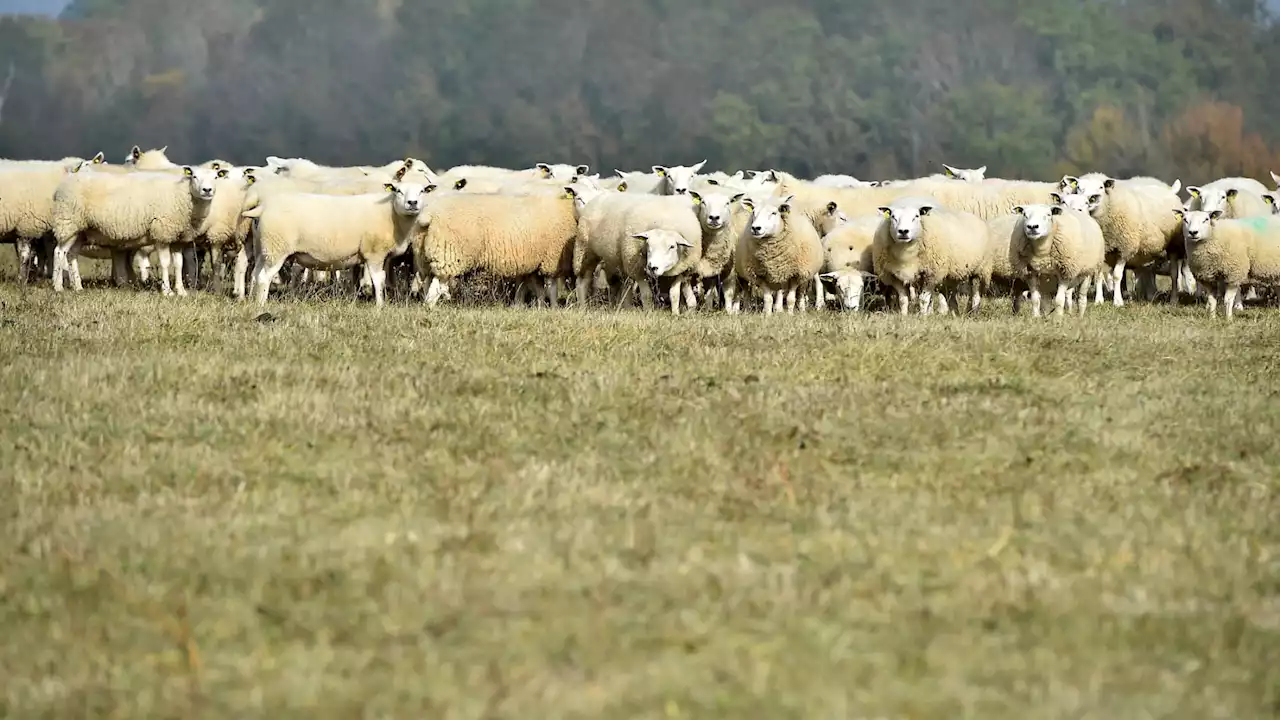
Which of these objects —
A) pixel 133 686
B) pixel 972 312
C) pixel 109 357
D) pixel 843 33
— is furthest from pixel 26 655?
pixel 843 33

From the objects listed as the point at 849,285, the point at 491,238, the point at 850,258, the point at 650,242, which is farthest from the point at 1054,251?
the point at 491,238

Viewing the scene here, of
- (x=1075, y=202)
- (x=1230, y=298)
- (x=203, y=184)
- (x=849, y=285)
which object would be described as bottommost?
(x=1230, y=298)

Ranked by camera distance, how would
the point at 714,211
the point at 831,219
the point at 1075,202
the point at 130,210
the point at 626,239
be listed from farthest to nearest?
the point at 831,219, the point at 1075,202, the point at 130,210, the point at 714,211, the point at 626,239

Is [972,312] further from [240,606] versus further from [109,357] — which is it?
[240,606]

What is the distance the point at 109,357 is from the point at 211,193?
21.5 feet

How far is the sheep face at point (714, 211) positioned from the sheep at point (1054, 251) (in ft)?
9.10

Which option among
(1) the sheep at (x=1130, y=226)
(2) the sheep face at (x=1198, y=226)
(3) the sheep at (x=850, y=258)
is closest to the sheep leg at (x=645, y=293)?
(3) the sheep at (x=850, y=258)

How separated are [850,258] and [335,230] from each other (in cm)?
521

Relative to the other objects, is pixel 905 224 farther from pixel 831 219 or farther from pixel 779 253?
pixel 831 219

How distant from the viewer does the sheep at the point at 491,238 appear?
16.3m

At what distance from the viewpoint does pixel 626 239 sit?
52.2ft

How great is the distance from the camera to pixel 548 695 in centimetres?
509

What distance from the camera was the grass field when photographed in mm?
5270

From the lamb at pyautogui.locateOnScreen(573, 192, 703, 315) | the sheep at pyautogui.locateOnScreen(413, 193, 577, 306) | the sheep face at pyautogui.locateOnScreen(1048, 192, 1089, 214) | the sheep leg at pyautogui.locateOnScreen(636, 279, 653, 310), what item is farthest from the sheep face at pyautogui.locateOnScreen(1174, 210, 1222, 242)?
the sheep at pyautogui.locateOnScreen(413, 193, 577, 306)
